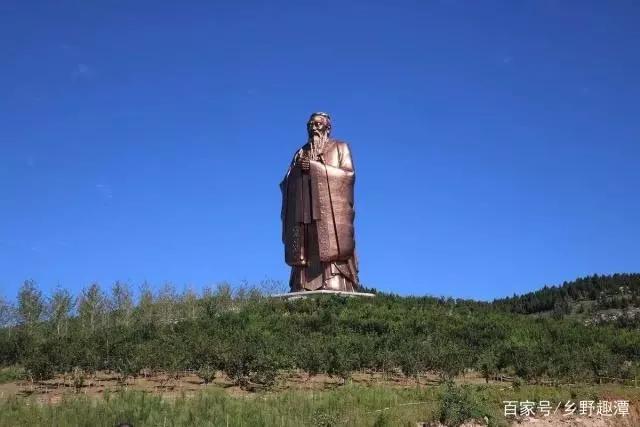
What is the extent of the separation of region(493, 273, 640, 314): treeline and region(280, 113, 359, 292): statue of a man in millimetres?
23128

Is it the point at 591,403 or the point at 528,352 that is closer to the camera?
the point at 591,403

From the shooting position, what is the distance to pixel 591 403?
33.0ft

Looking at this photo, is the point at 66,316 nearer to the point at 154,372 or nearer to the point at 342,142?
the point at 342,142

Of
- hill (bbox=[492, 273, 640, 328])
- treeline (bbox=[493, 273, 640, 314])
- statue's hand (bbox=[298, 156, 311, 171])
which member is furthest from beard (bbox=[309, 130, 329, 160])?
treeline (bbox=[493, 273, 640, 314])

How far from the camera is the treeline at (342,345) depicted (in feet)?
42.1

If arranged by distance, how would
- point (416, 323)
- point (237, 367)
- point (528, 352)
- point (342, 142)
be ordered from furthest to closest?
point (342, 142) < point (416, 323) < point (528, 352) < point (237, 367)

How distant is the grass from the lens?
7852mm

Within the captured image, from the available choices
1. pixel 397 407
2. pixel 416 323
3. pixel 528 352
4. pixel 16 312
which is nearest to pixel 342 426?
pixel 397 407

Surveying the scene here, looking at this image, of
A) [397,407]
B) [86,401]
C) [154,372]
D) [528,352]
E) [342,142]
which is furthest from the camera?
[342,142]

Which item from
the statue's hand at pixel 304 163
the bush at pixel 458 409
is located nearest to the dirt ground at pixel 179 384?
the bush at pixel 458 409

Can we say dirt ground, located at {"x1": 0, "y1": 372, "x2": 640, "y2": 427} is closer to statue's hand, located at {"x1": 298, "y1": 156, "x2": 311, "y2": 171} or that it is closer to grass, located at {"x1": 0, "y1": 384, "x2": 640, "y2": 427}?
grass, located at {"x1": 0, "y1": 384, "x2": 640, "y2": 427}

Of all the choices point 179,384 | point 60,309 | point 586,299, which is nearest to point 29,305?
point 60,309

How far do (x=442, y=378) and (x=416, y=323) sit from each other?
490 centimetres

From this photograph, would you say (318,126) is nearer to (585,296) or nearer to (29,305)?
(29,305)
